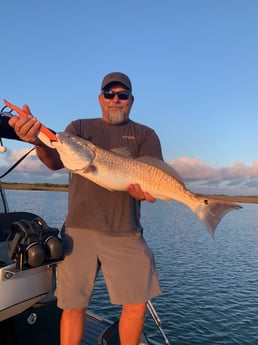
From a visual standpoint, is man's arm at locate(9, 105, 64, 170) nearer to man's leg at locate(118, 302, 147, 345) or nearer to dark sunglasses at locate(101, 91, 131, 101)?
dark sunglasses at locate(101, 91, 131, 101)

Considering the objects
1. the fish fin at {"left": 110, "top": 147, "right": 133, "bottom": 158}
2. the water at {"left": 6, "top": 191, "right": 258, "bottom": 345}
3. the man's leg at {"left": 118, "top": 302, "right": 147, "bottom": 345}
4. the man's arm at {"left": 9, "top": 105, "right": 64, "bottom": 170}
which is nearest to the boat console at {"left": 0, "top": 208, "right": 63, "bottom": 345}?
the man's arm at {"left": 9, "top": 105, "right": 64, "bottom": 170}

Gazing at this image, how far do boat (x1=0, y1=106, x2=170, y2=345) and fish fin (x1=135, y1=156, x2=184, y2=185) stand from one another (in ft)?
4.46

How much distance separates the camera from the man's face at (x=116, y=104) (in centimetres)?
414

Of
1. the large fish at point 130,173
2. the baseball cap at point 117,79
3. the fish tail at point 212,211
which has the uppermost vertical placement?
the baseball cap at point 117,79

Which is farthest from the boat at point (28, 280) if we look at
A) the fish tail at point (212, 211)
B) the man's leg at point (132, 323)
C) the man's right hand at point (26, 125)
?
the fish tail at point (212, 211)

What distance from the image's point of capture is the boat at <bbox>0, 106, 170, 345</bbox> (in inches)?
143

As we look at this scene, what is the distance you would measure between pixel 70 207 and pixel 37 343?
1.91m

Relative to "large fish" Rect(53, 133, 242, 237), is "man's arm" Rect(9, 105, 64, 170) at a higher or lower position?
higher

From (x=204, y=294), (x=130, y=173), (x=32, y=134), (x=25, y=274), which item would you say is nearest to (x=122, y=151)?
(x=130, y=173)

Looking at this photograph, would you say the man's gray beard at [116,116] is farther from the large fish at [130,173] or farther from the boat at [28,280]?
the boat at [28,280]

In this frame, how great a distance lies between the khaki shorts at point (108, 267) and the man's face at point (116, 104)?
4.52ft

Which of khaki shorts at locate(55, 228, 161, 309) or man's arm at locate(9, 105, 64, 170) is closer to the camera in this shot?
man's arm at locate(9, 105, 64, 170)

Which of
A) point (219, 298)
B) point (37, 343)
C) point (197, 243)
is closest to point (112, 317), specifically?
point (219, 298)

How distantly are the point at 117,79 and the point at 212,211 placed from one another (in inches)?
76.2
